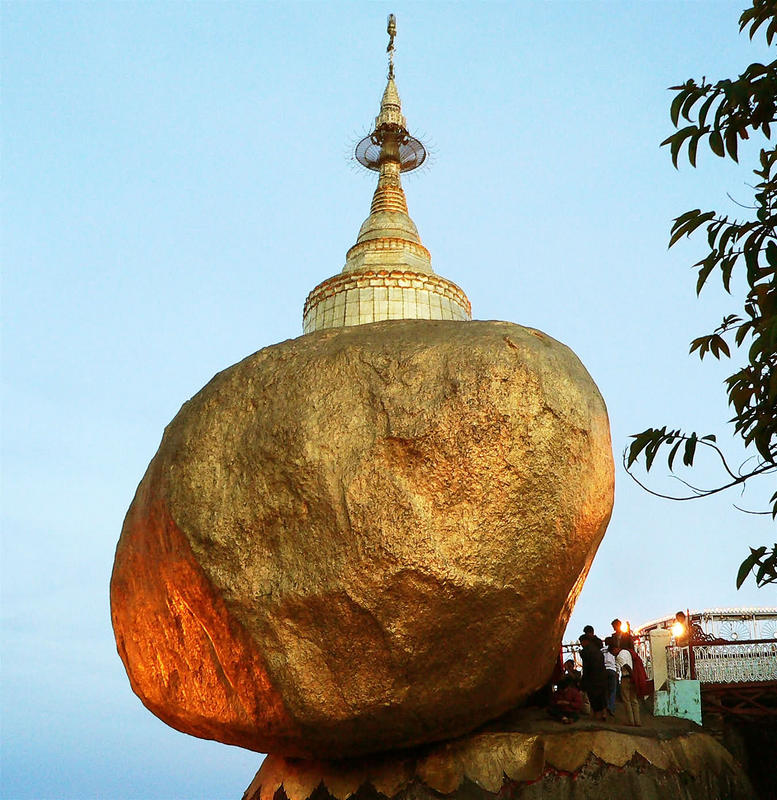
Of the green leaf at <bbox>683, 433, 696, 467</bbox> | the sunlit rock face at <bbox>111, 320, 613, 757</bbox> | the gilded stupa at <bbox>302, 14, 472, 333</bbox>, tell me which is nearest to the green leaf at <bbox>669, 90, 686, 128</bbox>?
the green leaf at <bbox>683, 433, 696, 467</bbox>

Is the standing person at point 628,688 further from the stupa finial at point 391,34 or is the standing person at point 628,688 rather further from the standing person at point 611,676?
the stupa finial at point 391,34

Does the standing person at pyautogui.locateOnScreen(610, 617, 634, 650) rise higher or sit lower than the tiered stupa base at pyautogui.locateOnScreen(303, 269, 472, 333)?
lower

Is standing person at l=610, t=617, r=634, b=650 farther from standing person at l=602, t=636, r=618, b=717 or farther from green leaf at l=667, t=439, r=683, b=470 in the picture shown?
green leaf at l=667, t=439, r=683, b=470

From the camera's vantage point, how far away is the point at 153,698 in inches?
324

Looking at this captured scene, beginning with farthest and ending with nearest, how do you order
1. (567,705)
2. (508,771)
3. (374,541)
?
(567,705), (508,771), (374,541)

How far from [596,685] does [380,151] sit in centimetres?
1872

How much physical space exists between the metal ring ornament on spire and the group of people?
17953 millimetres

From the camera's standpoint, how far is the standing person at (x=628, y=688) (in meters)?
9.16

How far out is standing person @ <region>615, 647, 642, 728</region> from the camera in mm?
9156

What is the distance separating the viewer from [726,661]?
1082 centimetres

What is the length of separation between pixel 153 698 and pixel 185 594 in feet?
4.88

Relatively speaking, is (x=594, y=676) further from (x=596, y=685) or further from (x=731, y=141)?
(x=731, y=141)

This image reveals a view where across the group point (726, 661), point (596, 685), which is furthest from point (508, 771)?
point (726, 661)

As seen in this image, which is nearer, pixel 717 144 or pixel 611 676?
pixel 717 144
